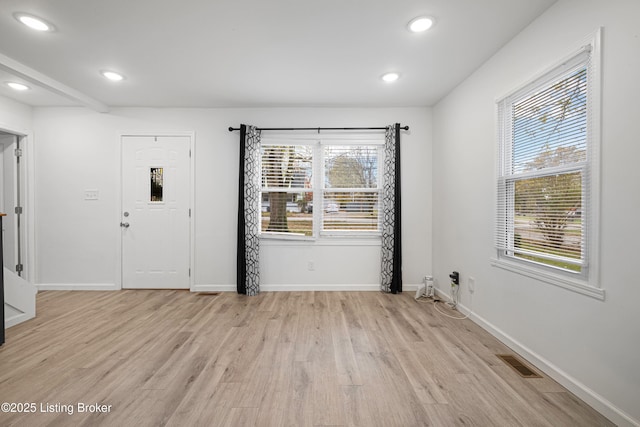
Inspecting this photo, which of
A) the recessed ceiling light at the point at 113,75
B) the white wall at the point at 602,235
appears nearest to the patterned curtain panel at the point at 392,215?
the white wall at the point at 602,235

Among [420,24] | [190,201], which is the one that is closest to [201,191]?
[190,201]

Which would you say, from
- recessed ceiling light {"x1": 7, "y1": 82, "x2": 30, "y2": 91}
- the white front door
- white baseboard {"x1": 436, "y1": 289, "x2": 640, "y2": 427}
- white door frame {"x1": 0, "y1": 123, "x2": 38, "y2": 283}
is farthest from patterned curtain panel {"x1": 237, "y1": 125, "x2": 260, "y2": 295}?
white door frame {"x1": 0, "y1": 123, "x2": 38, "y2": 283}

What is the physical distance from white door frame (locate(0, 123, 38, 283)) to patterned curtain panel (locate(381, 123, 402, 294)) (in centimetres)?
489

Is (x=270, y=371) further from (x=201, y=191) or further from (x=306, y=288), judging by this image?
(x=201, y=191)

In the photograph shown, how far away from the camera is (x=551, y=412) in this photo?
5.07 ft

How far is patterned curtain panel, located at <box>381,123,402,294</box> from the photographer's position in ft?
12.2

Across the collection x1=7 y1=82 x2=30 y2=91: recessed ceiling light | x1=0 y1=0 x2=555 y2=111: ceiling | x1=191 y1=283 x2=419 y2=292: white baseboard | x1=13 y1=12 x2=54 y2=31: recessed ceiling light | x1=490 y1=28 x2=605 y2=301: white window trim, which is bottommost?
x1=191 y1=283 x2=419 y2=292: white baseboard

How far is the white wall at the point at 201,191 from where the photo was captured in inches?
151

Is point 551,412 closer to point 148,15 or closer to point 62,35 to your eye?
point 148,15

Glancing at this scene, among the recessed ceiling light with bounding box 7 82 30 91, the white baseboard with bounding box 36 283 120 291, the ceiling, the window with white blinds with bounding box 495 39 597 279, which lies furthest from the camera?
the white baseboard with bounding box 36 283 120 291

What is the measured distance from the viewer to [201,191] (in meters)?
3.85

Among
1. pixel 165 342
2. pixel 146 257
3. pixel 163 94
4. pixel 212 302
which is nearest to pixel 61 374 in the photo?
pixel 165 342

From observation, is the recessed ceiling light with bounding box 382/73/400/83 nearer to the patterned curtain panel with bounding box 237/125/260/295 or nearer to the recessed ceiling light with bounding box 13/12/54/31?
the patterned curtain panel with bounding box 237/125/260/295

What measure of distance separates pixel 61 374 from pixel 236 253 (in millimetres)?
2129
